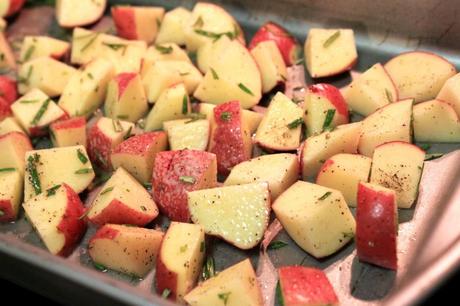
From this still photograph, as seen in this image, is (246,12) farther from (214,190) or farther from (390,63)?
(214,190)

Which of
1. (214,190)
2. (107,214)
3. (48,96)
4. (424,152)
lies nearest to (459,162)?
(424,152)

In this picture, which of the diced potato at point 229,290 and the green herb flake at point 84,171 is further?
the green herb flake at point 84,171

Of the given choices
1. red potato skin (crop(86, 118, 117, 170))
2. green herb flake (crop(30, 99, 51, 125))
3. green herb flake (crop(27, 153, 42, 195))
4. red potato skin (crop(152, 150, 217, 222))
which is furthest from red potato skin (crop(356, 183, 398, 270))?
green herb flake (crop(30, 99, 51, 125))

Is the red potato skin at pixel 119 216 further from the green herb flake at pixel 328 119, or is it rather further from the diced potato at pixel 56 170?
the green herb flake at pixel 328 119

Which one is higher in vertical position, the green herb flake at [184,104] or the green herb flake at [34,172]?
the green herb flake at [184,104]

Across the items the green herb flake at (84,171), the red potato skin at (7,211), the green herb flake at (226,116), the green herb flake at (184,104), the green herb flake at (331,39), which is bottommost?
the red potato skin at (7,211)

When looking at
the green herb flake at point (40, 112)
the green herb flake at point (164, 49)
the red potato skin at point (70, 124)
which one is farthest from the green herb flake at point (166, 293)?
the green herb flake at point (164, 49)

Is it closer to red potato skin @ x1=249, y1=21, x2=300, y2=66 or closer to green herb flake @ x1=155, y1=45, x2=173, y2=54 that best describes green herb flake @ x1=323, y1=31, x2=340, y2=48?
red potato skin @ x1=249, y1=21, x2=300, y2=66
